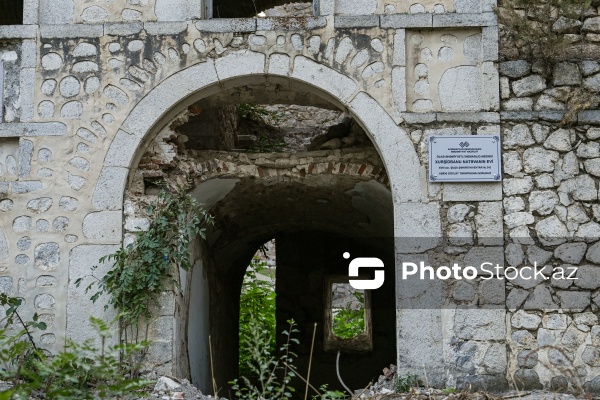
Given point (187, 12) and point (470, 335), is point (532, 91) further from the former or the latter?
point (187, 12)

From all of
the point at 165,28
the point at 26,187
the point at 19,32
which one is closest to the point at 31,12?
the point at 19,32

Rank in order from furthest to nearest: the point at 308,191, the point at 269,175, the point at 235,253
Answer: the point at 235,253, the point at 308,191, the point at 269,175

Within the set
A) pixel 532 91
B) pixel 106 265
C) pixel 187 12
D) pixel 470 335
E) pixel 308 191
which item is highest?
pixel 187 12

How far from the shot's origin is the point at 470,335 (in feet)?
20.9

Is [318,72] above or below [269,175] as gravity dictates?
above

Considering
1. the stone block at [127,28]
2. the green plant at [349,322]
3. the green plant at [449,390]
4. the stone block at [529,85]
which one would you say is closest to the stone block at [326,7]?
the stone block at [127,28]

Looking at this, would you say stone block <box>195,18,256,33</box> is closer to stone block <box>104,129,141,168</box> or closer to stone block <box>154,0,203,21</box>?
stone block <box>154,0,203,21</box>

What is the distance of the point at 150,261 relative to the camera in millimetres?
6559

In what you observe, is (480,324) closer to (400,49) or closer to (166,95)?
(400,49)

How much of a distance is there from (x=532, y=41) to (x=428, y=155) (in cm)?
117

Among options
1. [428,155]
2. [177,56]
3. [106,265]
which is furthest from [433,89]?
[106,265]

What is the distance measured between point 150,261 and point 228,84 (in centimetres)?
148

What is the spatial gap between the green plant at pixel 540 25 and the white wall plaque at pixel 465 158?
739 mm

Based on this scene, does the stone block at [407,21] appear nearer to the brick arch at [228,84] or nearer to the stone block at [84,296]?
the brick arch at [228,84]
